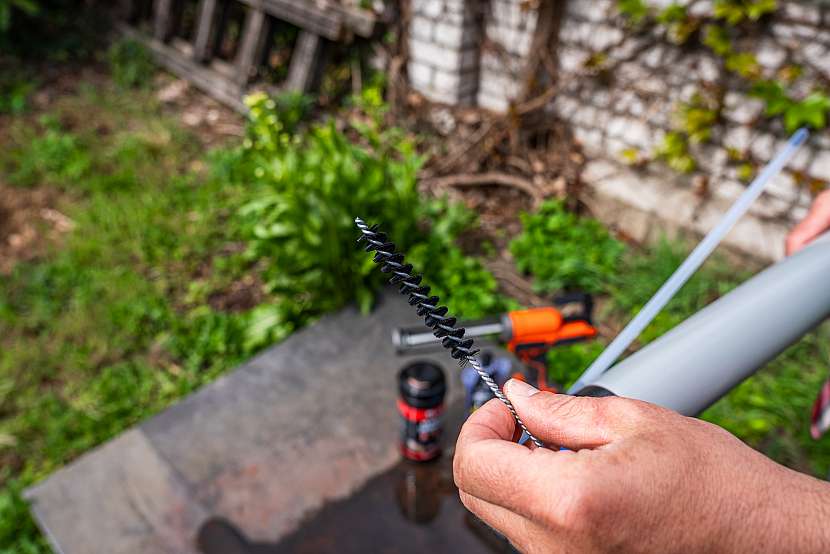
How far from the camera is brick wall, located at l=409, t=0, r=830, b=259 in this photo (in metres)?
3.60

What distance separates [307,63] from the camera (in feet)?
18.2

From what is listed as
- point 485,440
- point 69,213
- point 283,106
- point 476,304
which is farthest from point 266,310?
point 485,440

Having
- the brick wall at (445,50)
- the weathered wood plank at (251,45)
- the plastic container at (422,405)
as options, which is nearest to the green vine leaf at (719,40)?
the brick wall at (445,50)

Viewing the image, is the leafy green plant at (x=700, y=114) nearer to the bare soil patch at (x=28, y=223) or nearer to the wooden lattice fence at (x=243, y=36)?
the wooden lattice fence at (x=243, y=36)

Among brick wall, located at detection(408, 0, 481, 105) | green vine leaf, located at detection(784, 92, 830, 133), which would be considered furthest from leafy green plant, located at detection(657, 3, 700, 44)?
brick wall, located at detection(408, 0, 481, 105)

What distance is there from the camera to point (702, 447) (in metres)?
0.66

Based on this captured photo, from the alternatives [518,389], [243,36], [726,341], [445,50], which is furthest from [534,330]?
[243,36]

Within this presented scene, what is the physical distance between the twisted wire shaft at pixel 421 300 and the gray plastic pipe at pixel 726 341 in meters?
0.16

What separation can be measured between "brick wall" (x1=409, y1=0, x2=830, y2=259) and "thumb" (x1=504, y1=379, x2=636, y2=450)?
3806 mm

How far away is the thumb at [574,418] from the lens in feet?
2.30

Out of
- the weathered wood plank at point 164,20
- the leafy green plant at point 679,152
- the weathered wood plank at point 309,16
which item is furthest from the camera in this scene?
the weathered wood plank at point 164,20

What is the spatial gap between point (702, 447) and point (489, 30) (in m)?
4.73

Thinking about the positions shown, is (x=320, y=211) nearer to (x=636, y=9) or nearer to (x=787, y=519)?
(x=636, y=9)

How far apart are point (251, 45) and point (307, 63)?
80 cm
